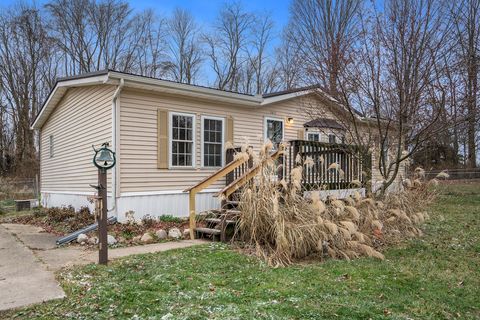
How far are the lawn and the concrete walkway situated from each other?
0.81ft

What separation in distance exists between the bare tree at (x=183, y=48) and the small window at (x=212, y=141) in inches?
665

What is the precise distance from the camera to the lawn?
3.29 metres

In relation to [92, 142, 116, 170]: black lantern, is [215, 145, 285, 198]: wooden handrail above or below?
below

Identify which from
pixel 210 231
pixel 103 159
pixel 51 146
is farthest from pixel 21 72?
pixel 103 159

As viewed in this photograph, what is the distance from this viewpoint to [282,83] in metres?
24.7

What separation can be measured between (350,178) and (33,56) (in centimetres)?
2209

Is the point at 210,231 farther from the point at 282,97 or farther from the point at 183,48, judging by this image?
the point at 183,48

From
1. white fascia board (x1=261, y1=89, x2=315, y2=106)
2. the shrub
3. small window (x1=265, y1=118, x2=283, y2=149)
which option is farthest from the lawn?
small window (x1=265, y1=118, x2=283, y2=149)

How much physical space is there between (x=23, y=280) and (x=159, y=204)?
4.59 metres

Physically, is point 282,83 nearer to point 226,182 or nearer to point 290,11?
point 290,11

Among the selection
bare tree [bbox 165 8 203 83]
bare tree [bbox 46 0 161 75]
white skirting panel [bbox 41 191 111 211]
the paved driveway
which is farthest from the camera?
bare tree [bbox 165 8 203 83]

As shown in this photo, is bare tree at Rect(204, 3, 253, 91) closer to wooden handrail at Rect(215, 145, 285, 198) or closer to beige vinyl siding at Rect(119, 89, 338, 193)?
beige vinyl siding at Rect(119, 89, 338, 193)

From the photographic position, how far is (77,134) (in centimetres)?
1055

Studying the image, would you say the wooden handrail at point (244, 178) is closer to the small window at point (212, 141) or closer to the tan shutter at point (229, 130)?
the small window at point (212, 141)
